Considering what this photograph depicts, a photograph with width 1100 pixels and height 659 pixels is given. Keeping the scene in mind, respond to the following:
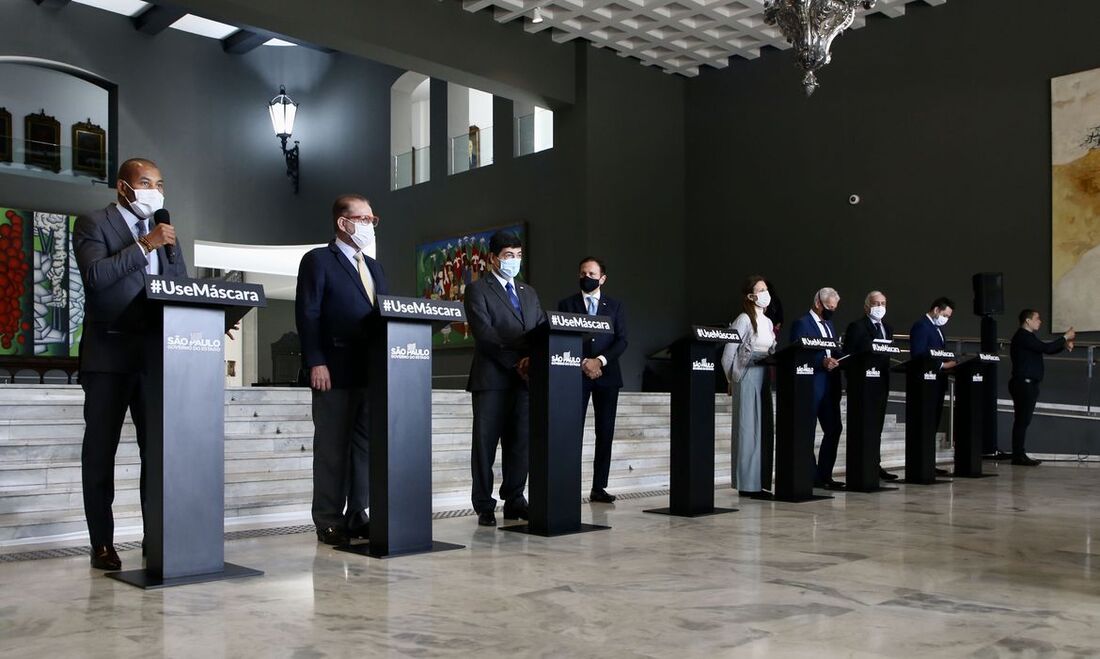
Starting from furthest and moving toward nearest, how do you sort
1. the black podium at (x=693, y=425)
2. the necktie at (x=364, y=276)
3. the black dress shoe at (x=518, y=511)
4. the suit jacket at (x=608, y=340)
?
the suit jacket at (x=608, y=340), the black podium at (x=693, y=425), the black dress shoe at (x=518, y=511), the necktie at (x=364, y=276)

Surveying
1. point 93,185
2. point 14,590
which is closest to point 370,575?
point 14,590

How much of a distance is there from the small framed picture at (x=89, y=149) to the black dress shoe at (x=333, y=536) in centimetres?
986

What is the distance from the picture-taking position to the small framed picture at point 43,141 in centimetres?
1207

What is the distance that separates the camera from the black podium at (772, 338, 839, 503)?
5.98 metres

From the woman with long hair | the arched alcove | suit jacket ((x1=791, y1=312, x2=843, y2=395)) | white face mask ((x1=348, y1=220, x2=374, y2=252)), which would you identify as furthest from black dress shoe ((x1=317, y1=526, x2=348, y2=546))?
the arched alcove

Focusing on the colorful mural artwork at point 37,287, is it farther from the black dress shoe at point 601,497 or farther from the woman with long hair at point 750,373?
the woman with long hair at point 750,373

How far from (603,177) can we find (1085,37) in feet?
16.7

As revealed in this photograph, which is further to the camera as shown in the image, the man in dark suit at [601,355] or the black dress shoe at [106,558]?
the man in dark suit at [601,355]

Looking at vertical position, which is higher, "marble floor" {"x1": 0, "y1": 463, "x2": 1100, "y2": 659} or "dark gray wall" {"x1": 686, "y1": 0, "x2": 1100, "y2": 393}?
"dark gray wall" {"x1": 686, "y1": 0, "x2": 1100, "y2": 393}

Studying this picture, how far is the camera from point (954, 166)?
1052cm

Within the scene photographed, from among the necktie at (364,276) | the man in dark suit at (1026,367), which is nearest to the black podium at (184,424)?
the necktie at (364,276)

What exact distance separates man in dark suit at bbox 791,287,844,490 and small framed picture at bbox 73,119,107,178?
31.2 feet

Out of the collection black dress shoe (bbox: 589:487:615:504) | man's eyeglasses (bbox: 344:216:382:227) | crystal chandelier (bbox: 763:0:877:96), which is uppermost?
crystal chandelier (bbox: 763:0:877:96)

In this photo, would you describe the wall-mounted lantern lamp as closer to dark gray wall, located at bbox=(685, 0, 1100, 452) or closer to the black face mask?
dark gray wall, located at bbox=(685, 0, 1100, 452)
